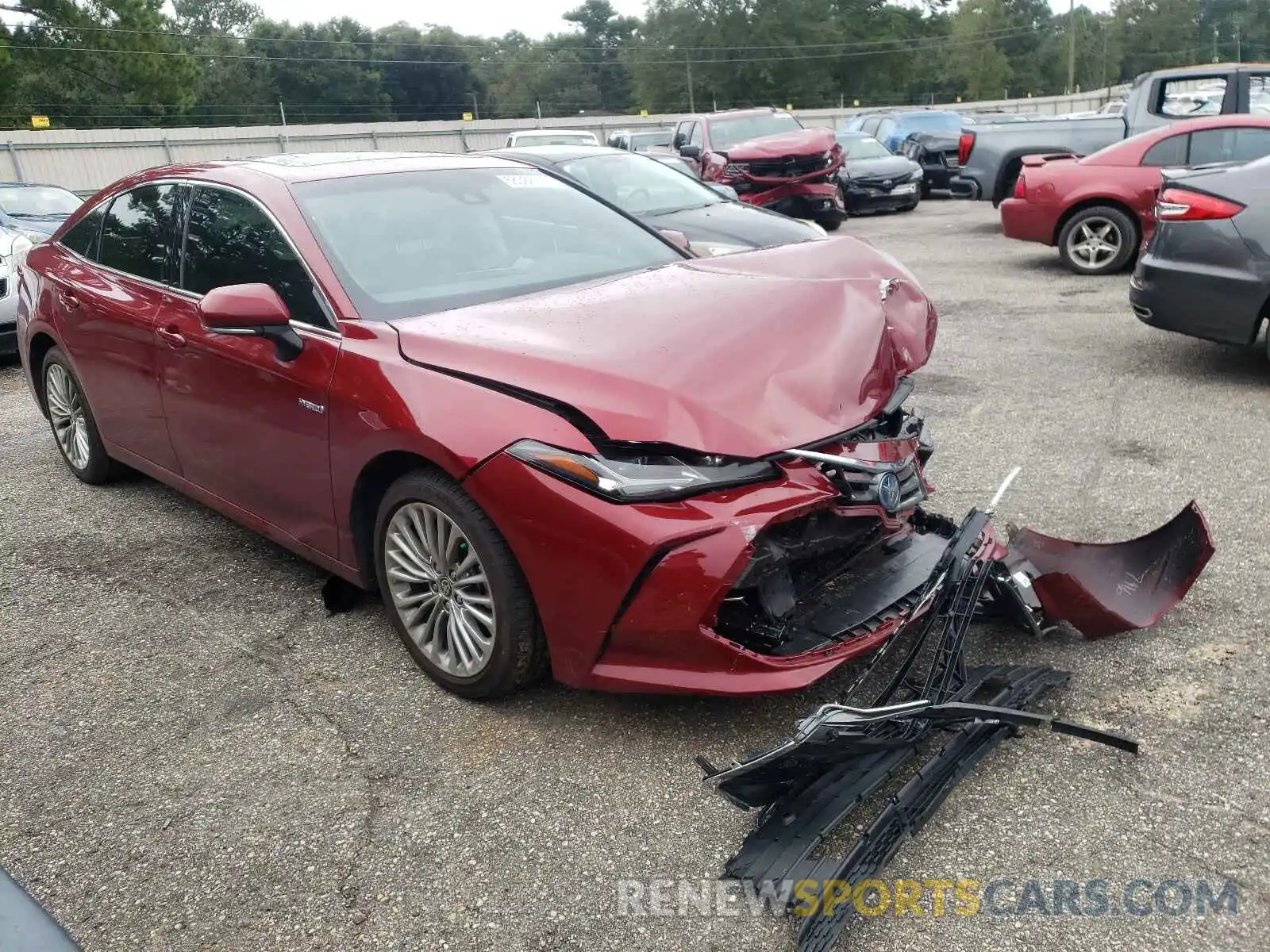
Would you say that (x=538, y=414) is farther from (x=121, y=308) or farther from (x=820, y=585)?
(x=121, y=308)

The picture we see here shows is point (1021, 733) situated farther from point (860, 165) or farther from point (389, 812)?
point (860, 165)

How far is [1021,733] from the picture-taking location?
2.94 meters

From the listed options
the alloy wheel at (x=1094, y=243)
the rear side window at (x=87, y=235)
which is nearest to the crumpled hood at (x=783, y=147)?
the alloy wheel at (x=1094, y=243)

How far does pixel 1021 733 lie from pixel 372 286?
8.06 ft

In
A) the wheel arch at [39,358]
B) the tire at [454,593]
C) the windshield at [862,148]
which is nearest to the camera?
the tire at [454,593]

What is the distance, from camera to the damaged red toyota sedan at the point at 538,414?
9.14ft

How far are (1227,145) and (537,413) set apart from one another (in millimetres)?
9291

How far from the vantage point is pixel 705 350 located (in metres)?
3.00

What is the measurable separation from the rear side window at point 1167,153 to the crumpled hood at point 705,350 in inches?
300

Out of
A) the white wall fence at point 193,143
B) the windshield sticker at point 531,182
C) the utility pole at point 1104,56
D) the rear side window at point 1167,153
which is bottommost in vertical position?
the rear side window at point 1167,153

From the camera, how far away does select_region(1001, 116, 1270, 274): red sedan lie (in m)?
9.71

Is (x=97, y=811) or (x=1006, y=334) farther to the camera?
(x=1006, y=334)

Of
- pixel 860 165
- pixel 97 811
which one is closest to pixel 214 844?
pixel 97 811

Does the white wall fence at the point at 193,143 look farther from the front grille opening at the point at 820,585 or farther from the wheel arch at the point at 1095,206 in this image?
the front grille opening at the point at 820,585
